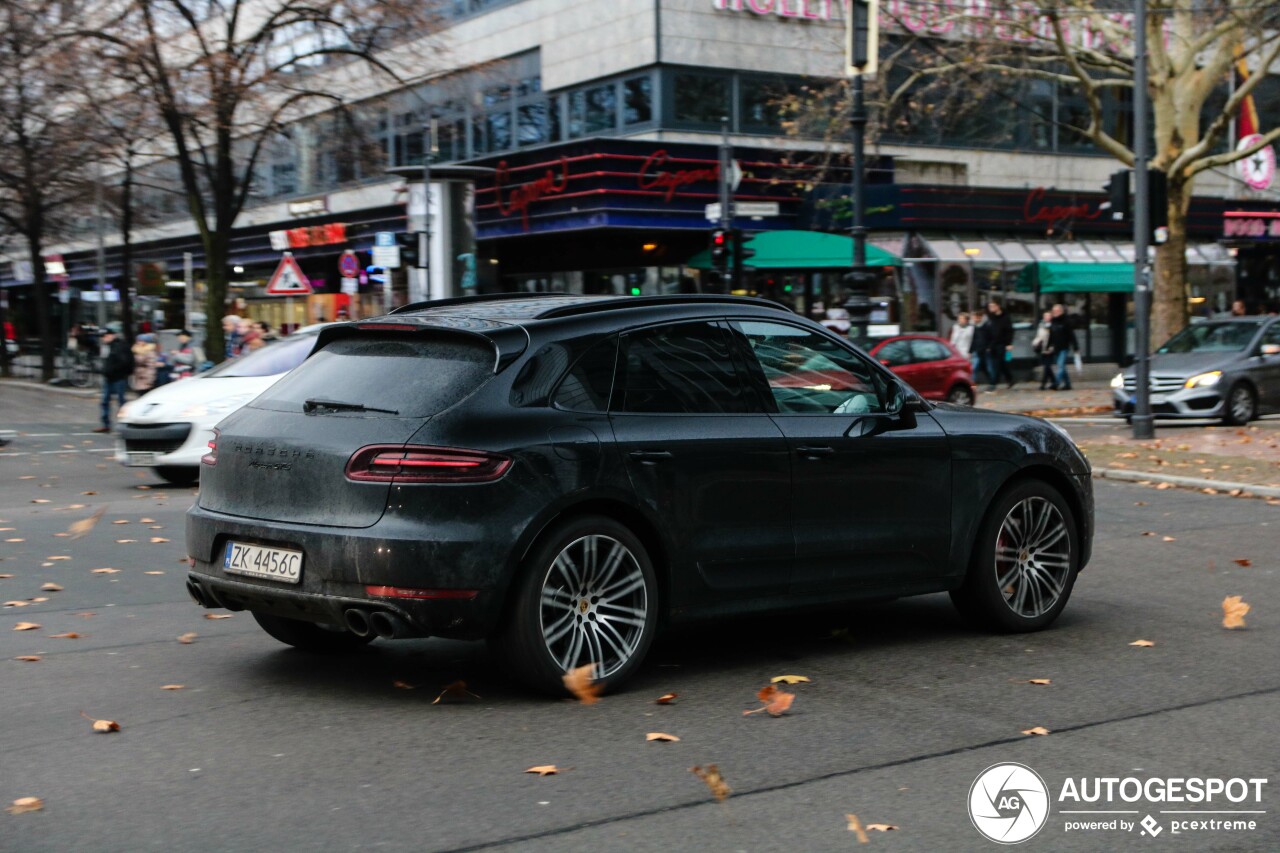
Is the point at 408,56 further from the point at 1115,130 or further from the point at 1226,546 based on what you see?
the point at 1226,546

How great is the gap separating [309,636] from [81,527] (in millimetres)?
5642

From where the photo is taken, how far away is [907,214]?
122 ft

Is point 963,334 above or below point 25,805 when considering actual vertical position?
above

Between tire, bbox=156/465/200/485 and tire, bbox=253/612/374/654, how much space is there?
29.0 ft

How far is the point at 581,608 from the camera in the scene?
6.14 meters

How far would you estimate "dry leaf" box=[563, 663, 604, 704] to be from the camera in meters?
6.10

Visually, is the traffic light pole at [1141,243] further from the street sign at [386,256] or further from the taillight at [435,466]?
the street sign at [386,256]

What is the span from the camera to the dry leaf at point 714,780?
4.91m

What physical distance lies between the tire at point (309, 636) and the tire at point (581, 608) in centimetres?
131

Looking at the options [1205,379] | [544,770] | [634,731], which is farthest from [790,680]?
[1205,379]

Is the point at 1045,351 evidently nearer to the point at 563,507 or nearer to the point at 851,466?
the point at 851,466

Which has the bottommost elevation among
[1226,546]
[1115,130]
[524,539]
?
[1226,546]

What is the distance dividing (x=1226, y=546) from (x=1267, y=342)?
1367 centimetres

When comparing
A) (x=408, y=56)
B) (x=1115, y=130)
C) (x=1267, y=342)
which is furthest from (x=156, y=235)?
(x=1267, y=342)
